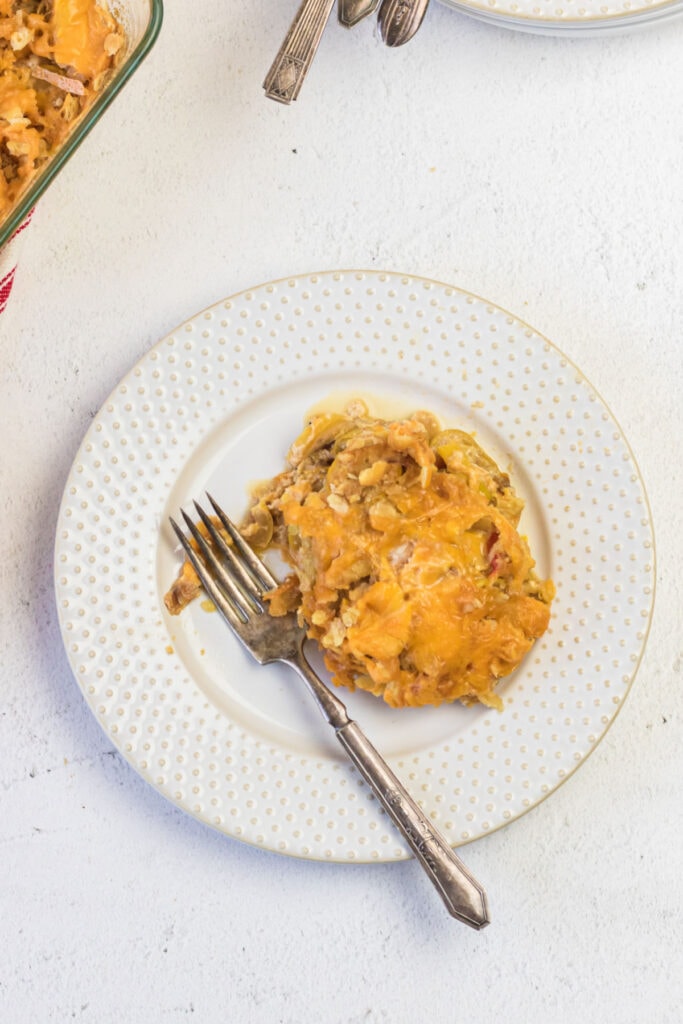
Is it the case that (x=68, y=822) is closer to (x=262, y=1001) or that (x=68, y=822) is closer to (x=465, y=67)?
(x=262, y=1001)

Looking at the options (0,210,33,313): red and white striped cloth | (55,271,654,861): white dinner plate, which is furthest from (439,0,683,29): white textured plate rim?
(0,210,33,313): red and white striped cloth

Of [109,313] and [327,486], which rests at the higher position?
[109,313]

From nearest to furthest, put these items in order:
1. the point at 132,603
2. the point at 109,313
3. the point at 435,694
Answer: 1. the point at 435,694
2. the point at 132,603
3. the point at 109,313

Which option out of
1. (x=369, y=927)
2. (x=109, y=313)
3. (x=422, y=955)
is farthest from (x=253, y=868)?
(x=109, y=313)

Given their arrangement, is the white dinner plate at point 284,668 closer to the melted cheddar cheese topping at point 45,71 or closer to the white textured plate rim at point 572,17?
the melted cheddar cheese topping at point 45,71

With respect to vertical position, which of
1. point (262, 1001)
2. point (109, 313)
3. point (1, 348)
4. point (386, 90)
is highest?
point (386, 90)

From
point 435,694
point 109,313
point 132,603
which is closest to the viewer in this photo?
point 435,694
